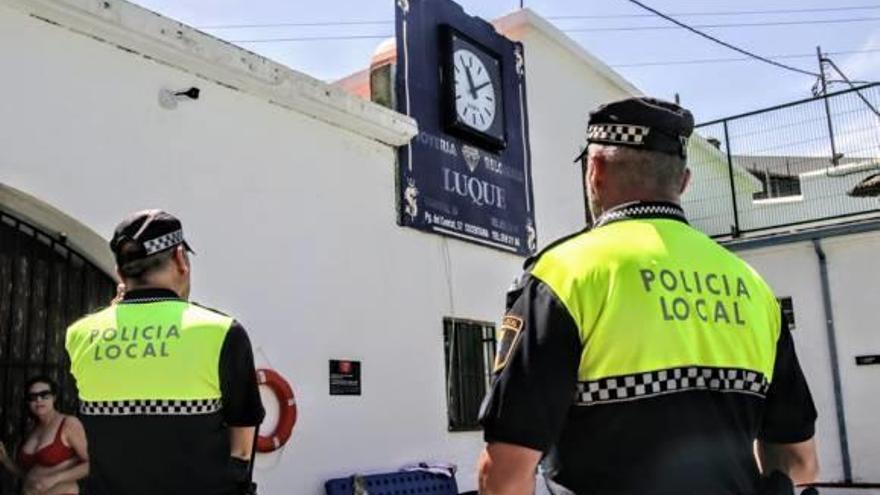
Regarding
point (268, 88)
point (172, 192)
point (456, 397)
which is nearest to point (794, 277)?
point (456, 397)

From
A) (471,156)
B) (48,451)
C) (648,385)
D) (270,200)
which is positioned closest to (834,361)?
(471,156)

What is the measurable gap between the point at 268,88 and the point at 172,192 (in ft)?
3.69

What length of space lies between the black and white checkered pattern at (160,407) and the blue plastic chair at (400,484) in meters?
3.46

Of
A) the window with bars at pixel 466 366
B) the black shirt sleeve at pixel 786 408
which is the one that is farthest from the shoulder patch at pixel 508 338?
the window with bars at pixel 466 366

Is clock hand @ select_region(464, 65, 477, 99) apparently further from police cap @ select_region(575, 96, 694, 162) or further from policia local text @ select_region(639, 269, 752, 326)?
policia local text @ select_region(639, 269, 752, 326)

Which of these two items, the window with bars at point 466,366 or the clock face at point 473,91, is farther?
the clock face at point 473,91

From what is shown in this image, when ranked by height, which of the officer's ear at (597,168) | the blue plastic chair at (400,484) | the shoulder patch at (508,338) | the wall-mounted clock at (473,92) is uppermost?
the wall-mounted clock at (473,92)

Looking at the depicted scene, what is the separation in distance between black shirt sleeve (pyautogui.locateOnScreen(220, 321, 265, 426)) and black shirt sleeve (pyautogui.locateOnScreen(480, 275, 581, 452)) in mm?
1061

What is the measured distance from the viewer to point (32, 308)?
4.74 meters

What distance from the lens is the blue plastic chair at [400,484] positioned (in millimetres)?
5777

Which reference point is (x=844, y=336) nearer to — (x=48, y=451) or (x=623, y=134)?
(x=48, y=451)

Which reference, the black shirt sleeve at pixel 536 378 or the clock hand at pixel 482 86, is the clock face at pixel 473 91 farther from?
the black shirt sleeve at pixel 536 378

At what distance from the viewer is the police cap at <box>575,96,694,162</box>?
1.85 metres

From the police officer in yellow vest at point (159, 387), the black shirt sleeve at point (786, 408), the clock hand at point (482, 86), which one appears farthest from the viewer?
the clock hand at point (482, 86)
